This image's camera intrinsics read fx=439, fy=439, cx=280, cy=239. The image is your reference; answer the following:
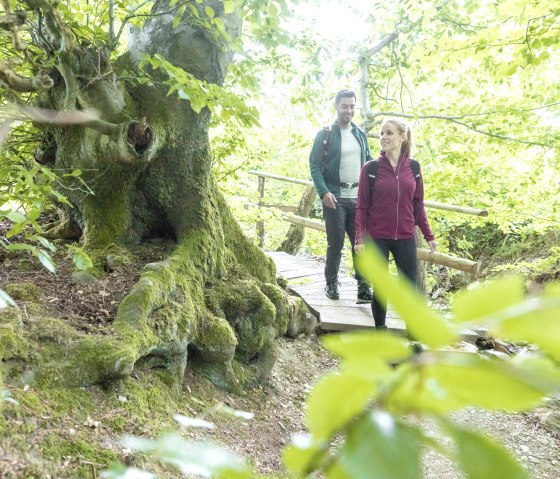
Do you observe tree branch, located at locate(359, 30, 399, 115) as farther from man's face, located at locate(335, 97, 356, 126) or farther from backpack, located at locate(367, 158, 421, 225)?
backpack, located at locate(367, 158, 421, 225)

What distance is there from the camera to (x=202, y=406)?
2.73 meters

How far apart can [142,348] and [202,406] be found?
24.4 inches

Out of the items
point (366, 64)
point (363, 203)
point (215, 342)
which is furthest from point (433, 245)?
point (366, 64)

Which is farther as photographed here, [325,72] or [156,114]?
[325,72]

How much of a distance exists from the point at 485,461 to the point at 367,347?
0.30 ft

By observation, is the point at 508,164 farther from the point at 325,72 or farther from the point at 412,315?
the point at 412,315

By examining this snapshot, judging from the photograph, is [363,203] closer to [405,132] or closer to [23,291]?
[405,132]

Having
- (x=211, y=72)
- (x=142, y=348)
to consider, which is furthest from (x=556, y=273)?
(x=142, y=348)

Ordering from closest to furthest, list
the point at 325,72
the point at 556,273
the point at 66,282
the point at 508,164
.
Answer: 1. the point at 66,282
2. the point at 325,72
3. the point at 556,273
4. the point at 508,164

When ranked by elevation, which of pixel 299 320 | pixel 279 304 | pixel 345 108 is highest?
pixel 345 108

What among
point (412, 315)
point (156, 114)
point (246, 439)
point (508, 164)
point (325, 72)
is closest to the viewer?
point (412, 315)

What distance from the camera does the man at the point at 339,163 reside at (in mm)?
4246

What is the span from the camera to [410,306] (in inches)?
8.7

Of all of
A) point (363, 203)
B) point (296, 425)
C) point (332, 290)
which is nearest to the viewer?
point (296, 425)
